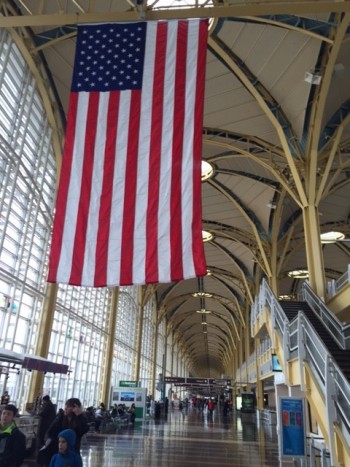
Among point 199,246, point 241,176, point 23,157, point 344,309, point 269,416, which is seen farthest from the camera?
point 269,416

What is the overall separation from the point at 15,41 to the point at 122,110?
1163 cm

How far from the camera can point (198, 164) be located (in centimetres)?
766

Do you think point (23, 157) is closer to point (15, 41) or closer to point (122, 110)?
point (15, 41)

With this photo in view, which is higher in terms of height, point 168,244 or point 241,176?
point 241,176

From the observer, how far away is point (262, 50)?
61.4ft

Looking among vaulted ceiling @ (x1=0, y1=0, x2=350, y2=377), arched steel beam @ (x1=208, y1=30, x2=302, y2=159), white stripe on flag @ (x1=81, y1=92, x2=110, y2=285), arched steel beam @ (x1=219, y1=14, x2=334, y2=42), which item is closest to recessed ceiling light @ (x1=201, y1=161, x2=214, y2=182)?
vaulted ceiling @ (x1=0, y1=0, x2=350, y2=377)

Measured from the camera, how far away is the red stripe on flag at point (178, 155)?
7.27 meters

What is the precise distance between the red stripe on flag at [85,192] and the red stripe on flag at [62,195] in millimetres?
273

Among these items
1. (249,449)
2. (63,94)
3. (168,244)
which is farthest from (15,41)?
(249,449)

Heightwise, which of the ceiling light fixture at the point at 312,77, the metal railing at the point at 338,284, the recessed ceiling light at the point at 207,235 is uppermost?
the recessed ceiling light at the point at 207,235

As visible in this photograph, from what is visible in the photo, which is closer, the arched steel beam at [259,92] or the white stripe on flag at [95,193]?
the white stripe on flag at [95,193]

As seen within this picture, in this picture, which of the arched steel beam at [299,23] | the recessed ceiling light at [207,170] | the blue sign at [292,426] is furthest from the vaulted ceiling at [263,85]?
the blue sign at [292,426]

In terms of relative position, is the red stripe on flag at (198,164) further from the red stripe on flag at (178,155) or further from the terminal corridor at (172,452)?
the terminal corridor at (172,452)

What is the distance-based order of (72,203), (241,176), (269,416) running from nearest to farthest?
1. (72,203)
2. (241,176)
3. (269,416)
